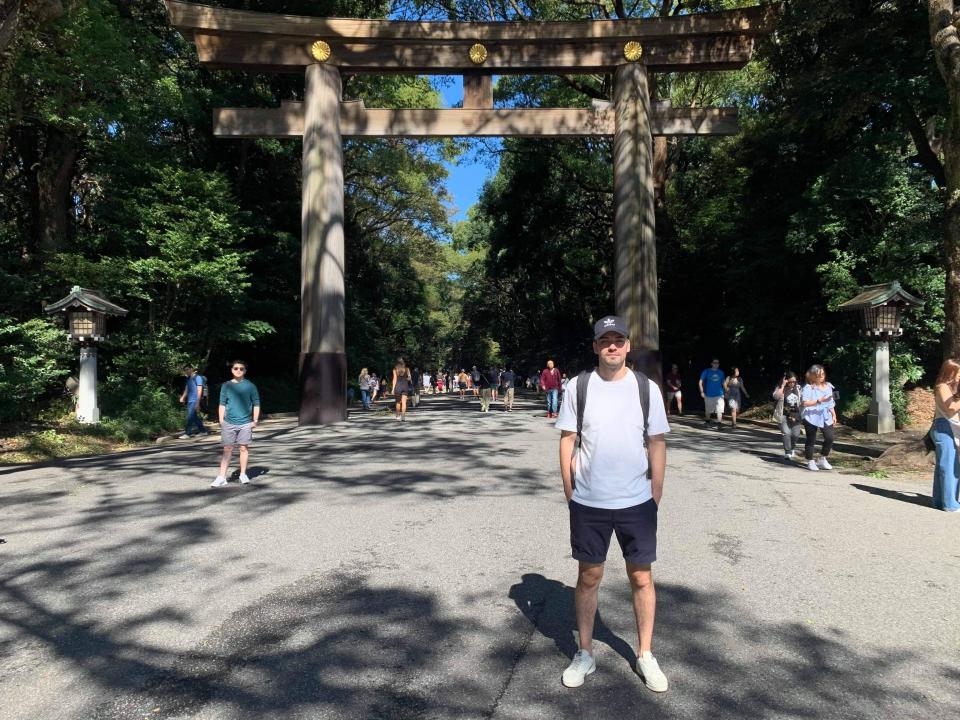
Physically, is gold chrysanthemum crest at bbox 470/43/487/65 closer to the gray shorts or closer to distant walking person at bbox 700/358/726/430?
distant walking person at bbox 700/358/726/430

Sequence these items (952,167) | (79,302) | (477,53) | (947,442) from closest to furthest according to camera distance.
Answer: (947,442), (952,167), (79,302), (477,53)

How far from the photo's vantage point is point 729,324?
21406 millimetres

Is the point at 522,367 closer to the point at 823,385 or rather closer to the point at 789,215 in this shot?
the point at 789,215

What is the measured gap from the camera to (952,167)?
9.33m

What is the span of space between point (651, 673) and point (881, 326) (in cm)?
1538

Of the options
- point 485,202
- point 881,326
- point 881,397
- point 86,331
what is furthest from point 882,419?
point 485,202

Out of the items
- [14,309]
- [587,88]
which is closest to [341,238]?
[14,309]

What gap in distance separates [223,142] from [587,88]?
13478mm

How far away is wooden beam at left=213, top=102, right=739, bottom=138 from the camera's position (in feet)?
54.1

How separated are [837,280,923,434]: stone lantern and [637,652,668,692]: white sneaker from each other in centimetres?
1499

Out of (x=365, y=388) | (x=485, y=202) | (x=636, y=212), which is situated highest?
(x=485, y=202)

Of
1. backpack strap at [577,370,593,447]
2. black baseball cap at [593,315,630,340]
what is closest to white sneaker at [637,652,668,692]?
backpack strap at [577,370,593,447]

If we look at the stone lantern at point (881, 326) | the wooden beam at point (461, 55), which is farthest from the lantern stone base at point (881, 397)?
the wooden beam at point (461, 55)

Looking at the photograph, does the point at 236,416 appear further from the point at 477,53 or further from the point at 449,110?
the point at 477,53
